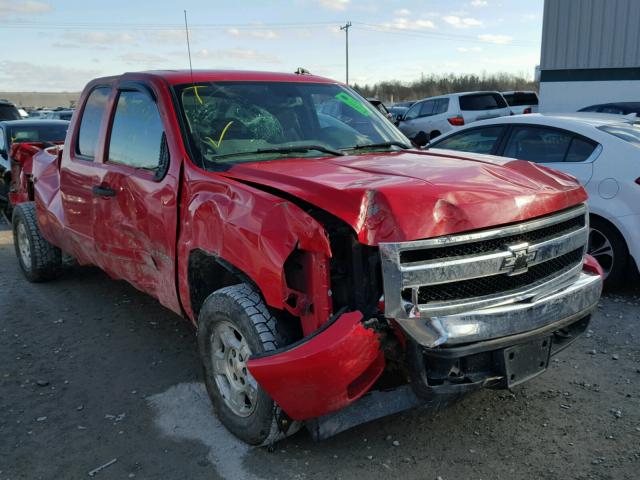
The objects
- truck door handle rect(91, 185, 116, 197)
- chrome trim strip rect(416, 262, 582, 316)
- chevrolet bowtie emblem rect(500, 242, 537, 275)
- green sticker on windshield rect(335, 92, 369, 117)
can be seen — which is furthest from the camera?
green sticker on windshield rect(335, 92, 369, 117)

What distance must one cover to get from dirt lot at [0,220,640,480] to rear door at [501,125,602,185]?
1400mm

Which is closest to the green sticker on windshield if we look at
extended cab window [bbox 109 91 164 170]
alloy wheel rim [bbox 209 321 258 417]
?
extended cab window [bbox 109 91 164 170]

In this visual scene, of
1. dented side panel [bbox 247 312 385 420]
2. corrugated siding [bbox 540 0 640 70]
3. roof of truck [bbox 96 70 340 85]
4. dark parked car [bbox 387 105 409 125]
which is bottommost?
dented side panel [bbox 247 312 385 420]

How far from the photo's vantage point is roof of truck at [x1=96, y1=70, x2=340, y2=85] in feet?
13.2

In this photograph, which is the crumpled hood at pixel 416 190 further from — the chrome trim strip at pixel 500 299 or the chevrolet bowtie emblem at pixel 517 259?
the chrome trim strip at pixel 500 299

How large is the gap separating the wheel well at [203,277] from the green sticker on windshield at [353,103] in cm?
166

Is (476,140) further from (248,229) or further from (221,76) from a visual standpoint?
(248,229)

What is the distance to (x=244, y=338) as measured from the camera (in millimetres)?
2980

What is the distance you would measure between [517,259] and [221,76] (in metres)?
2.39

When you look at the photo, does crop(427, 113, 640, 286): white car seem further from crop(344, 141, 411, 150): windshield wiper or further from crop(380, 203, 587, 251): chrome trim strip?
crop(380, 203, 587, 251): chrome trim strip

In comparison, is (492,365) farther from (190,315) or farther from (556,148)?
(556,148)

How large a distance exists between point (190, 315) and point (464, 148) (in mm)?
3889

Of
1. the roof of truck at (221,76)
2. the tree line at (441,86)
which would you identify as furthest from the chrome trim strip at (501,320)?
Answer: the tree line at (441,86)

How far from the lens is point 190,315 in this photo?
3680mm
